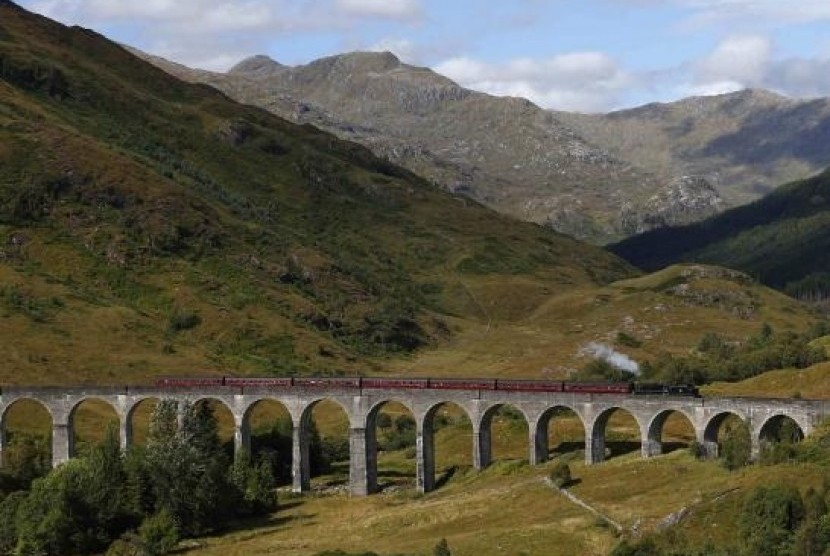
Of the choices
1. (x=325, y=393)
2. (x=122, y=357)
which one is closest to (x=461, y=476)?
(x=325, y=393)

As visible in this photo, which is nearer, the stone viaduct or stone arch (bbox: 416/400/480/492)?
the stone viaduct

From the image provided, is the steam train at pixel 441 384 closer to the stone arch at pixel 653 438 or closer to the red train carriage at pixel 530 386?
the red train carriage at pixel 530 386

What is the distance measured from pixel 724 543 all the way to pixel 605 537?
355 inches

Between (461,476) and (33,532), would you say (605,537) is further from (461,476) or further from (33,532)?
(33,532)

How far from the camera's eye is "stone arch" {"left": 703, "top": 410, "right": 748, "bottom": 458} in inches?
3494

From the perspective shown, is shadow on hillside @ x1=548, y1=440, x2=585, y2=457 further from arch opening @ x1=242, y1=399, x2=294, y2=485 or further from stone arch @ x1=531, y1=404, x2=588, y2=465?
arch opening @ x1=242, y1=399, x2=294, y2=485

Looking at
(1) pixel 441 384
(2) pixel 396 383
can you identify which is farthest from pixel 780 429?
(2) pixel 396 383

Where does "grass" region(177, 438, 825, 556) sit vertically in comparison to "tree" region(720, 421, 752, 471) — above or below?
below

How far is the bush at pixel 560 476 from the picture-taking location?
87.3 meters

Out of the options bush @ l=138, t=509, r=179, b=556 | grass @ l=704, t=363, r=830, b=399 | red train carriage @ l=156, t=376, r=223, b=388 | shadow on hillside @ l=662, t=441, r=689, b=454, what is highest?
red train carriage @ l=156, t=376, r=223, b=388

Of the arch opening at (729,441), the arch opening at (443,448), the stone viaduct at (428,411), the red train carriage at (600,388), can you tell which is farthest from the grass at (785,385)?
the arch opening at (443,448)

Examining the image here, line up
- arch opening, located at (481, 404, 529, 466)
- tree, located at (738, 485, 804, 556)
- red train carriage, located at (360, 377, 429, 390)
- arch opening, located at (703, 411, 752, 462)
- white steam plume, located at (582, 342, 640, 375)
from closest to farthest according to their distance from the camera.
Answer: tree, located at (738, 485, 804, 556), arch opening, located at (703, 411, 752, 462), arch opening, located at (481, 404, 529, 466), red train carriage, located at (360, 377, 429, 390), white steam plume, located at (582, 342, 640, 375)

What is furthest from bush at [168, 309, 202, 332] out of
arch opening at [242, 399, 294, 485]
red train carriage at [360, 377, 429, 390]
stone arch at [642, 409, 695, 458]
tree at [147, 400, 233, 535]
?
stone arch at [642, 409, 695, 458]

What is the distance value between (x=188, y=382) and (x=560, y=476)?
1954 inches
